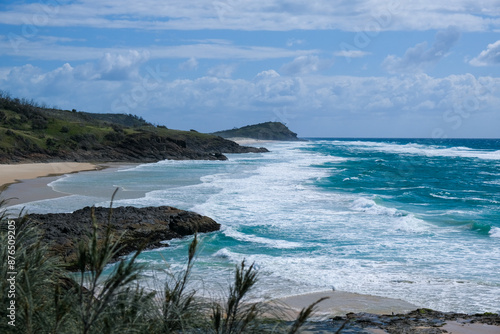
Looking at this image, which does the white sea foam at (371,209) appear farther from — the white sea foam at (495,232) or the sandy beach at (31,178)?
the sandy beach at (31,178)

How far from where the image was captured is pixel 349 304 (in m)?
12.4

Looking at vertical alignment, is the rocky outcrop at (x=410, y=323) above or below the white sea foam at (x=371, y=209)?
below

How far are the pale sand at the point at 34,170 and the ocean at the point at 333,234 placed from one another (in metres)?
3.02

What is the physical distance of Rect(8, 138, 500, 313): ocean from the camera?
13.9 m

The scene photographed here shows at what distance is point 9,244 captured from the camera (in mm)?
5879

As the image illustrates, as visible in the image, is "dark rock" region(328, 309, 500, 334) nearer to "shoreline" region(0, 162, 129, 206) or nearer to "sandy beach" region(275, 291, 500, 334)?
"sandy beach" region(275, 291, 500, 334)

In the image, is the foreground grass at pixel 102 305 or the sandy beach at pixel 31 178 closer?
the foreground grass at pixel 102 305

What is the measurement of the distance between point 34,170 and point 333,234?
102ft

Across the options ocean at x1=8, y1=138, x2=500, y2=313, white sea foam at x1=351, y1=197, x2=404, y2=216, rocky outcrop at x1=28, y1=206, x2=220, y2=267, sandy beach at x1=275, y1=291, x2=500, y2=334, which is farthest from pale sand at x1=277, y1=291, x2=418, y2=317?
white sea foam at x1=351, y1=197, x2=404, y2=216

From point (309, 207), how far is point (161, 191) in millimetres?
9780

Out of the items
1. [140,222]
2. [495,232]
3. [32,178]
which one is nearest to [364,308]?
[140,222]

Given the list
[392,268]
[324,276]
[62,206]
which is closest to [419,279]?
[392,268]

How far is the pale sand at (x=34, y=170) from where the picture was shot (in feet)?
121

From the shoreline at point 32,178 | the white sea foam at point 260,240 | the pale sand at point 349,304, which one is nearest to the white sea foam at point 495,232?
the white sea foam at point 260,240
